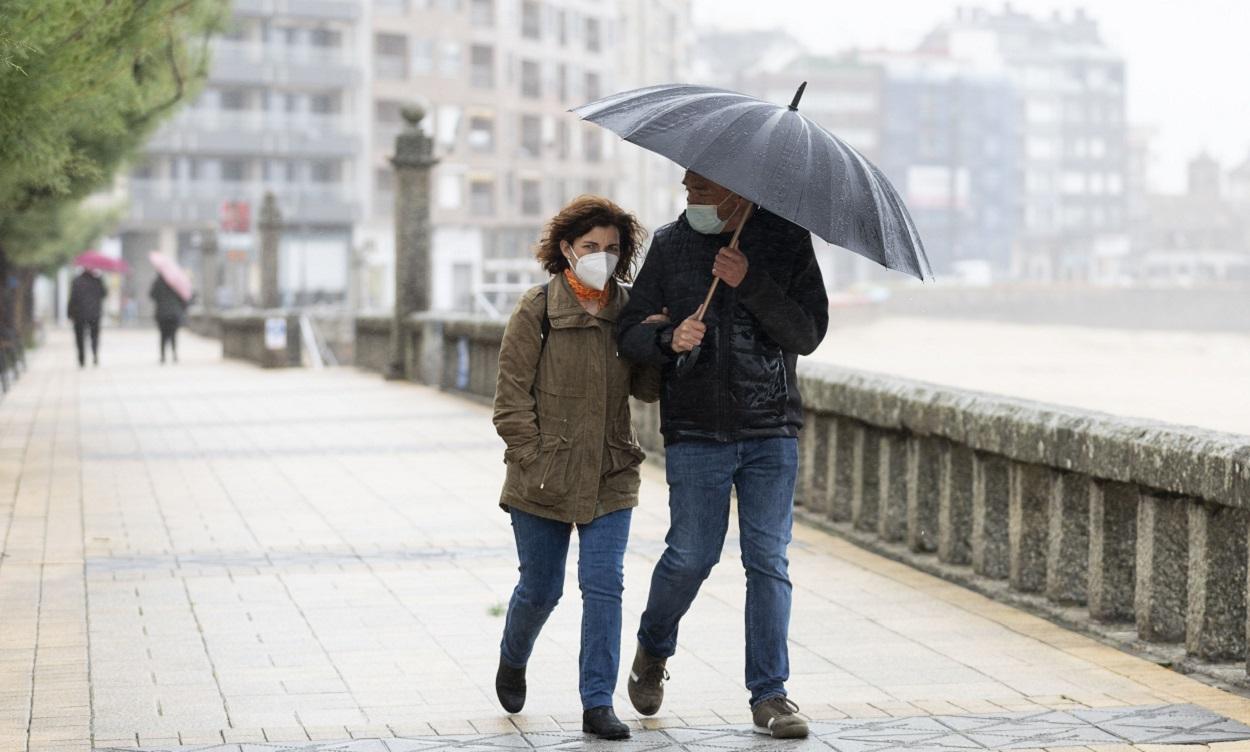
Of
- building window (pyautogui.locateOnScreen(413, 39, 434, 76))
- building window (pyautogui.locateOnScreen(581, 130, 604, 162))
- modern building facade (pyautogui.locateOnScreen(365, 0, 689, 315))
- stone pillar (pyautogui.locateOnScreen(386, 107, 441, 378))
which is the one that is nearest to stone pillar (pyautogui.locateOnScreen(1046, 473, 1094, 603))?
stone pillar (pyautogui.locateOnScreen(386, 107, 441, 378))

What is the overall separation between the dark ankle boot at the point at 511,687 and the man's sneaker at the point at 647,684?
0.34 m

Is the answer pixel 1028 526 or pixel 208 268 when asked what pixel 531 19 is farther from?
pixel 1028 526

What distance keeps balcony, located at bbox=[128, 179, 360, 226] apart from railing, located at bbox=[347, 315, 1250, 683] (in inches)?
3036

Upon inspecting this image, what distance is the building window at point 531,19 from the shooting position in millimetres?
101125

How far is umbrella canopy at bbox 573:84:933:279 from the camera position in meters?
5.82

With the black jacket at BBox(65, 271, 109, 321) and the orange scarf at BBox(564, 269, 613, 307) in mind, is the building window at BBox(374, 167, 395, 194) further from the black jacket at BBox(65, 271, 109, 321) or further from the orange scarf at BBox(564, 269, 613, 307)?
the orange scarf at BBox(564, 269, 613, 307)

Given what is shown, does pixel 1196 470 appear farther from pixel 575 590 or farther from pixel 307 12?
pixel 307 12

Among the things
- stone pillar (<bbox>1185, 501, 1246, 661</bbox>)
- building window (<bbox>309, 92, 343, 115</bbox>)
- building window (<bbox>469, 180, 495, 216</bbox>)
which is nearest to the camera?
stone pillar (<bbox>1185, 501, 1246, 661</bbox>)

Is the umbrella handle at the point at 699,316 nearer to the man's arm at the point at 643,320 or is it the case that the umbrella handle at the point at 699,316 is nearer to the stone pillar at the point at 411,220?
the man's arm at the point at 643,320

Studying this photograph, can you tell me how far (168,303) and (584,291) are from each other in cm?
3204

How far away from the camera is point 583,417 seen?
6191 millimetres

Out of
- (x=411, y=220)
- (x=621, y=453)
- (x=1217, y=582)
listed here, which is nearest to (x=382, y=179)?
(x=411, y=220)

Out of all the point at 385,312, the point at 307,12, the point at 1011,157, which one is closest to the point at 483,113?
the point at 307,12

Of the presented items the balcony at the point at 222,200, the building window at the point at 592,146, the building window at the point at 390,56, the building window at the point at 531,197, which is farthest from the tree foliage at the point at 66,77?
the building window at the point at 592,146
